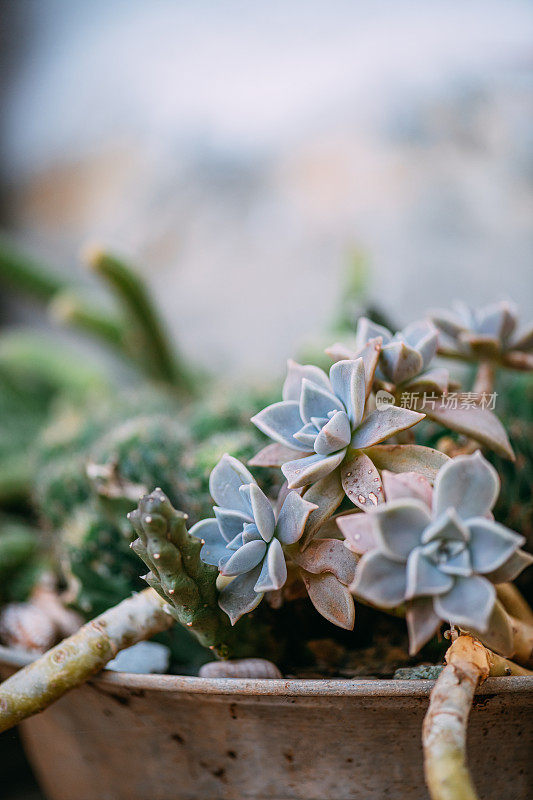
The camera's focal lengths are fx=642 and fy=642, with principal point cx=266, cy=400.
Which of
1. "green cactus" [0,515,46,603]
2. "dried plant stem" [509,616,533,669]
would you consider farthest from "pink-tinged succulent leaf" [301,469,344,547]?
"green cactus" [0,515,46,603]

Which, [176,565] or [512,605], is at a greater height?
[176,565]

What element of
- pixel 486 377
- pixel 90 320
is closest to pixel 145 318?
pixel 90 320

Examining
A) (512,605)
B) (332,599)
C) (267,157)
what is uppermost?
(267,157)

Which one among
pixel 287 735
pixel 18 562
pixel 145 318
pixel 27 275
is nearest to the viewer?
pixel 287 735

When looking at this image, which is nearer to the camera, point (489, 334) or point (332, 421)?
point (332, 421)

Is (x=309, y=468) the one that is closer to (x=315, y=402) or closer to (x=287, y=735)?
(x=315, y=402)

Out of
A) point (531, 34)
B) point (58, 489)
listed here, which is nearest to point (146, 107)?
point (531, 34)

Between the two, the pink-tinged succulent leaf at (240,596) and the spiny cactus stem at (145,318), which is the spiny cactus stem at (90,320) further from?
the pink-tinged succulent leaf at (240,596)

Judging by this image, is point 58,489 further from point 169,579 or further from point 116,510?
point 169,579
